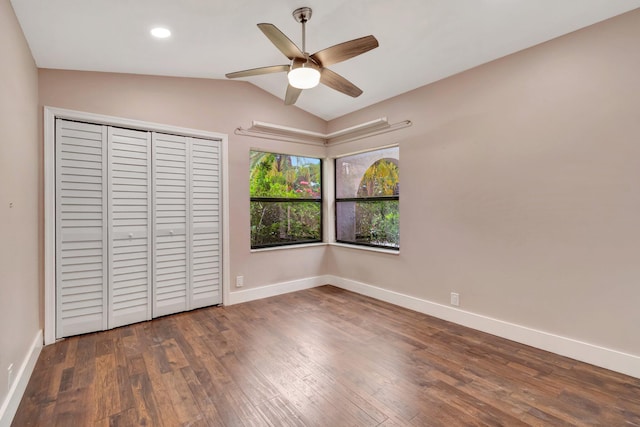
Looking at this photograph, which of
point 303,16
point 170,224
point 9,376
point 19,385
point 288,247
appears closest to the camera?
point 9,376

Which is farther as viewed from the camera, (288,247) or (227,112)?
(288,247)

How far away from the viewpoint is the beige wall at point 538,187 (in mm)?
2199

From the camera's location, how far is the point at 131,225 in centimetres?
315

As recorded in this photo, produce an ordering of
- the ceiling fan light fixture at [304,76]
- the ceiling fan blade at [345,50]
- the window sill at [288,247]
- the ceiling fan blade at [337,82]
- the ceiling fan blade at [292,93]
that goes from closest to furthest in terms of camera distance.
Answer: the ceiling fan blade at [345,50]
the ceiling fan light fixture at [304,76]
the ceiling fan blade at [337,82]
the ceiling fan blade at [292,93]
the window sill at [288,247]

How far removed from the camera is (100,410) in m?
1.83

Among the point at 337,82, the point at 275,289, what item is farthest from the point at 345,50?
the point at 275,289

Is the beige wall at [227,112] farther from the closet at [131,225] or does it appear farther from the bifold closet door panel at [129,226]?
the bifold closet door panel at [129,226]

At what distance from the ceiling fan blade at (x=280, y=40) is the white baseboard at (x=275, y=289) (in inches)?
112

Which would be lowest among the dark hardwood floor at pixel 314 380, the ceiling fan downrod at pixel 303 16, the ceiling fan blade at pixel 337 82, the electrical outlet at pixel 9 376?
the dark hardwood floor at pixel 314 380

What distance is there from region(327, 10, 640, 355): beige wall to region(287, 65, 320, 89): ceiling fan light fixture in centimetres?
174

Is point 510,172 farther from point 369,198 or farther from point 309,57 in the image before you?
point 309,57

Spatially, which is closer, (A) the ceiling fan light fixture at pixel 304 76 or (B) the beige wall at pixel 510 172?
(A) the ceiling fan light fixture at pixel 304 76

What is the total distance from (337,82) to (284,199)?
2.20m

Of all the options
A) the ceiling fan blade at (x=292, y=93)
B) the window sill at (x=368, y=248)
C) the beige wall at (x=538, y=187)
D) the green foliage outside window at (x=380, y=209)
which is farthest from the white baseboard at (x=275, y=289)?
the ceiling fan blade at (x=292, y=93)
